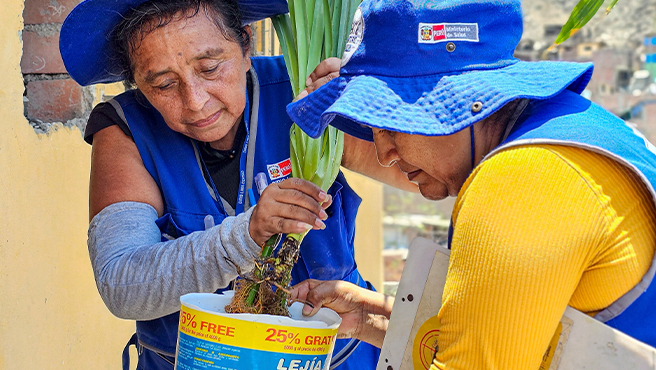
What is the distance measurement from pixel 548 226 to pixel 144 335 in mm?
1347

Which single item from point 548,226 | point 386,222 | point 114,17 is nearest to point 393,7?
point 548,226

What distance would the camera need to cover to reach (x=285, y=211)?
1.57m

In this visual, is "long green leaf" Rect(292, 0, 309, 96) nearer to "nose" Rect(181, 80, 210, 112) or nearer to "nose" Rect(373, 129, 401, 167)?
"nose" Rect(181, 80, 210, 112)

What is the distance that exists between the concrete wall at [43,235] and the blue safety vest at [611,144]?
5.46 feet

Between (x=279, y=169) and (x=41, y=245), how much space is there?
962 millimetres

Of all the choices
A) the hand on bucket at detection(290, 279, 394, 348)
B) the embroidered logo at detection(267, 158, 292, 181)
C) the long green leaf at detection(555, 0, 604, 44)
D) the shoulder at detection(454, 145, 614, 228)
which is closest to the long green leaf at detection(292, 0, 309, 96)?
the embroidered logo at detection(267, 158, 292, 181)

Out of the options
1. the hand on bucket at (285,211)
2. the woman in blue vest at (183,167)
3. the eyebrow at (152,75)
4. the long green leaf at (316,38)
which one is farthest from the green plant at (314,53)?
the eyebrow at (152,75)

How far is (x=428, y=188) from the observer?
1378 millimetres

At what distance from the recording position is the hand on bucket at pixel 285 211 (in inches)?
61.5

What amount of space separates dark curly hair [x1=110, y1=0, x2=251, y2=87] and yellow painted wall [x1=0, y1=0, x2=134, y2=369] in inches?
16.9

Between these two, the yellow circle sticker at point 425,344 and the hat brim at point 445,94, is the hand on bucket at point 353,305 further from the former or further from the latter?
the hat brim at point 445,94

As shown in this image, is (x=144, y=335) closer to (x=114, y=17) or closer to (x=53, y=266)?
(x=53, y=266)

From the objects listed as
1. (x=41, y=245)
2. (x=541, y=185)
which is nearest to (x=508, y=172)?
(x=541, y=185)

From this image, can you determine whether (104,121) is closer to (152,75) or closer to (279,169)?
(152,75)
